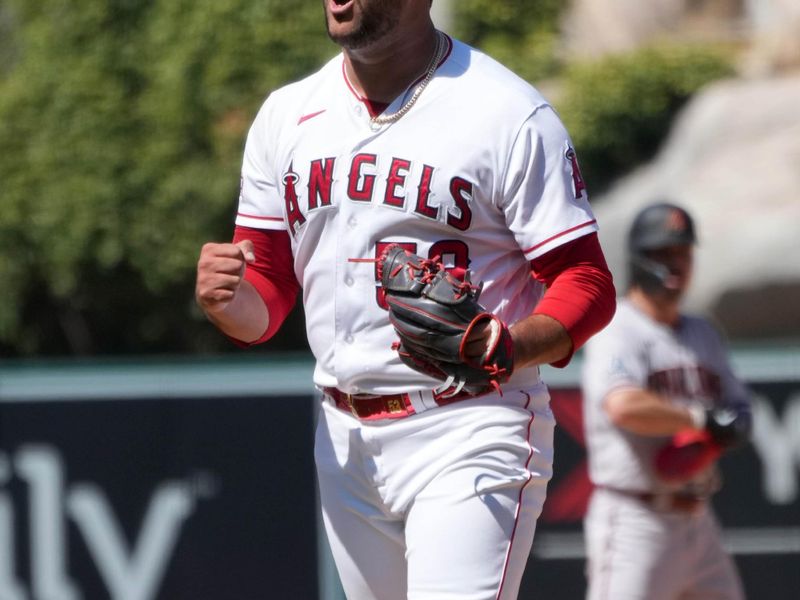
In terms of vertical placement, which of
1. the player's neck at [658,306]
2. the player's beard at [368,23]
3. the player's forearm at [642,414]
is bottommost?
the player's forearm at [642,414]

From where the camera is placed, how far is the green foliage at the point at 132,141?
10766 millimetres

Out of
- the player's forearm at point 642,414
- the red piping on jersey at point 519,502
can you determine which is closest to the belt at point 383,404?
the red piping on jersey at point 519,502

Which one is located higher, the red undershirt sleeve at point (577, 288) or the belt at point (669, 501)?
the red undershirt sleeve at point (577, 288)

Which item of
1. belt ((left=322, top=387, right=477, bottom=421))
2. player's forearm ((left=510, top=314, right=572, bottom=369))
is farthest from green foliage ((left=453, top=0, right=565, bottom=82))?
player's forearm ((left=510, top=314, right=572, bottom=369))

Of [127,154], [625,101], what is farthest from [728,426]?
[625,101]

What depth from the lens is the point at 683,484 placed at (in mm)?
5156

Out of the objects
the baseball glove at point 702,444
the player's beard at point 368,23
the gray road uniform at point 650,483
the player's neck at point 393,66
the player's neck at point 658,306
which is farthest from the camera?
the player's neck at point 658,306

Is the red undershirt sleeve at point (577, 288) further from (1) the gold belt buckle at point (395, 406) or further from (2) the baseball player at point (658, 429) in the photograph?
(2) the baseball player at point (658, 429)

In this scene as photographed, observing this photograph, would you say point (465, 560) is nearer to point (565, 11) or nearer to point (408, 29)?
point (408, 29)

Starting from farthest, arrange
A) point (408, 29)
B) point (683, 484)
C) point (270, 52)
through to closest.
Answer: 1. point (270, 52)
2. point (683, 484)
3. point (408, 29)

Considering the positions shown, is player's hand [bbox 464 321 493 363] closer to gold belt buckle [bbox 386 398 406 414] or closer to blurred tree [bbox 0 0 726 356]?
gold belt buckle [bbox 386 398 406 414]

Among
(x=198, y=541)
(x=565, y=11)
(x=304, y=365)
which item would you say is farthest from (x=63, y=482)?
(x=565, y=11)

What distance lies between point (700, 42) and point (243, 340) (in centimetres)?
1143

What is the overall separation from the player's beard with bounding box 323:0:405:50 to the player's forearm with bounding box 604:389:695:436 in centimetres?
236
